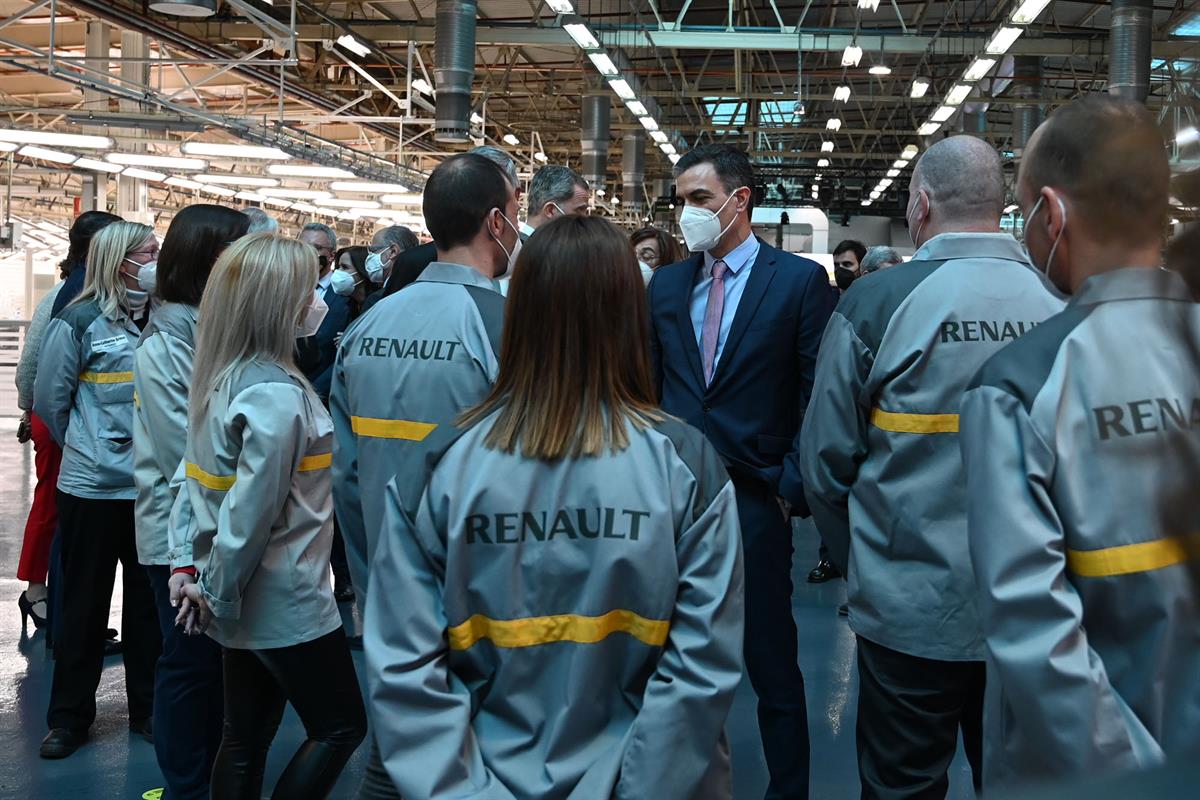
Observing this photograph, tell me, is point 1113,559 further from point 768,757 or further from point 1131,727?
point 768,757

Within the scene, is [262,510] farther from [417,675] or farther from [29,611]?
[29,611]

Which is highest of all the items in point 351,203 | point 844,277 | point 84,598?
point 351,203

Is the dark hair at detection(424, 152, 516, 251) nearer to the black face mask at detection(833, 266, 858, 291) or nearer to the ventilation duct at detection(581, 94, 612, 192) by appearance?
the black face mask at detection(833, 266, 858, 291)

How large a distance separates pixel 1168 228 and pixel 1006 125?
25.1m

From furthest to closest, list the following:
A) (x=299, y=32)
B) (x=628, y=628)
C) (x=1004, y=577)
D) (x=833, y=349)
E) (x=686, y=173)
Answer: (x=299, y=32), (x=686, y=173), (x=833, y=349), (x=628, y=628), (x=1004, y=577)

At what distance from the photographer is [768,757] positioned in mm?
2914

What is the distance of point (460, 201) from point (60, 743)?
219 centimetres

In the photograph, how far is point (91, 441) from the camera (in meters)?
3.55

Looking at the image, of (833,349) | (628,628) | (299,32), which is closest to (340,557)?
(833,349)

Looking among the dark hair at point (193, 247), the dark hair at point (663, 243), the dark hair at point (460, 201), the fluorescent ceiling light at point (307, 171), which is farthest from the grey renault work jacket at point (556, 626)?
the fluorescent ceiling light at point (307, 171)

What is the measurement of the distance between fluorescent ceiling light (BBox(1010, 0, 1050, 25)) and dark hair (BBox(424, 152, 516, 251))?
24.0 ft

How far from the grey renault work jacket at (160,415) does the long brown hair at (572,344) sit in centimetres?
159

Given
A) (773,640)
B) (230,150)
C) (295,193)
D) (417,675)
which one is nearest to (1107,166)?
(417,675)

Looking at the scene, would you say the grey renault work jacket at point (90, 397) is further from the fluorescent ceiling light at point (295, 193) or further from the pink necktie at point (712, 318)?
the fluorescent ceiling light at point (295, 193)
